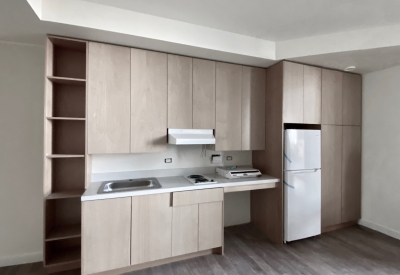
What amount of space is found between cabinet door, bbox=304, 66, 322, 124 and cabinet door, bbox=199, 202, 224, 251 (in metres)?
1.72

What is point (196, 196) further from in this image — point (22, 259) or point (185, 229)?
point (22, 259)

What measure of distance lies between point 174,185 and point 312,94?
88.6 inches

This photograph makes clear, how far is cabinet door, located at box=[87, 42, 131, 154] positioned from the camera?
2.04 m

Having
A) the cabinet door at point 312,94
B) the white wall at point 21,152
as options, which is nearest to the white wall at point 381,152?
the cabinet door at point 312,94

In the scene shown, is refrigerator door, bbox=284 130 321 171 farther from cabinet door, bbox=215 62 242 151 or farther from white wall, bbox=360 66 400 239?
white wall, bbox=360 66 400 239

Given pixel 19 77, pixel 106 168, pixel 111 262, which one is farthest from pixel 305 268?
pixel 19 77

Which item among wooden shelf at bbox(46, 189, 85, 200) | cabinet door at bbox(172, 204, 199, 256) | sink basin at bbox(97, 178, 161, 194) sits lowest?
cabinet door at bbox(172, 204, 199, 256)

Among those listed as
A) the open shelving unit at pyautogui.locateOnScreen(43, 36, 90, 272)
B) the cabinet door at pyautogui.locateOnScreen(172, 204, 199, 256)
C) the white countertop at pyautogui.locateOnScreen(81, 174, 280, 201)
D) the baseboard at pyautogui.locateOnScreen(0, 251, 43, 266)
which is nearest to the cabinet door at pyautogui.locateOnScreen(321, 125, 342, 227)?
the white countertop at pyautogui.locateOnScreen(81, 174, 280, 201)

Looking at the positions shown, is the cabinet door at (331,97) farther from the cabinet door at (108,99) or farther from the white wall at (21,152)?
the white wall at (21,152)

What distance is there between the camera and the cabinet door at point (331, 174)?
2787 mm

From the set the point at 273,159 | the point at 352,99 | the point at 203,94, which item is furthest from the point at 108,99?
the point at 352,99

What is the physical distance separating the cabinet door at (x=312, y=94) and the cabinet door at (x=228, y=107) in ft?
2.99

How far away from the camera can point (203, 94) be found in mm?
2486

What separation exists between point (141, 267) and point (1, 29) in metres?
2.73
